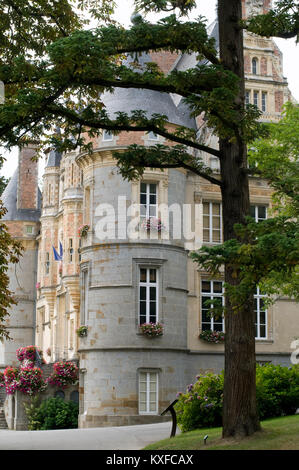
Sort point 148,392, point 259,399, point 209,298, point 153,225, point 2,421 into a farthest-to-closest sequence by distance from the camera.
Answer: point 2,421 → point 209,298 → point 153,225 → point 148,392 → point 259,399

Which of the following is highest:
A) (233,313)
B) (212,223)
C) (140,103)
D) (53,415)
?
(140,103)

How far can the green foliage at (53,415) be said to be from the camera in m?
29.0

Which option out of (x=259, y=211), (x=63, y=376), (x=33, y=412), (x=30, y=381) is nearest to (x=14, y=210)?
(x=30, y=381)

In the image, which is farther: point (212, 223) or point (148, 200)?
point (212, 223)

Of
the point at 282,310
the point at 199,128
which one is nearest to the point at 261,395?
the point at 282,310

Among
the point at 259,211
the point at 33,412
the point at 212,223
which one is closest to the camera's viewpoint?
the point at 212,223

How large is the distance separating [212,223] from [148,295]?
14.4 ft

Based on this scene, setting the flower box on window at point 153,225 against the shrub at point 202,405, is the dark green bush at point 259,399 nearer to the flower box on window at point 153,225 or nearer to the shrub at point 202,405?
the shrub at point 202,405

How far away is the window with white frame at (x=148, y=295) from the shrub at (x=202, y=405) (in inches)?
334

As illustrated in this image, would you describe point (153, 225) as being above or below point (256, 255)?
above

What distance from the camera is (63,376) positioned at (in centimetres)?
3109

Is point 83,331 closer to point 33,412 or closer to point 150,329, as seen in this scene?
point 150,329

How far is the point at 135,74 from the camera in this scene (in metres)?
11.8

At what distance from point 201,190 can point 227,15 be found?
1605 centimetres
